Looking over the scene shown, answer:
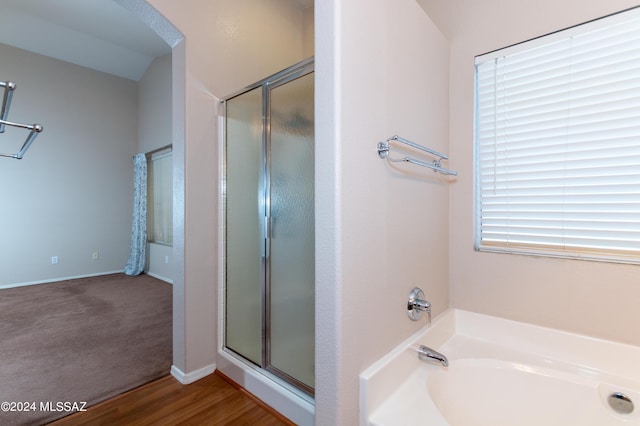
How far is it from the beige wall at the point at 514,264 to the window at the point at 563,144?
2.2 inches

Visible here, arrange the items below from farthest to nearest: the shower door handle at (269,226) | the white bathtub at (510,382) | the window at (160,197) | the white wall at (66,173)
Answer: the window at (160,197) → the white wall at (66,173) → the shower door handle at (269,226) → the white bathtub at (510,382)

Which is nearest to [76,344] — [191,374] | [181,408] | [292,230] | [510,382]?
[191,374]

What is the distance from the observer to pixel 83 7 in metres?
3.60

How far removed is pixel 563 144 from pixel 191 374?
8.54 ft

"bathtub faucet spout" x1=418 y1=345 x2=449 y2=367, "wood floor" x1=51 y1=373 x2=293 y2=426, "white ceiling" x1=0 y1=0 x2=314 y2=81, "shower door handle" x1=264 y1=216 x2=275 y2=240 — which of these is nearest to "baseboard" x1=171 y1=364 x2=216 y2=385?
"wood floor" x1=51 y1=373 x2=293 y2=426

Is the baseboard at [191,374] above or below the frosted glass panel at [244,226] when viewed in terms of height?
below

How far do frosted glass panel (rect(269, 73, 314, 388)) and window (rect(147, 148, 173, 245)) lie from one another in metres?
3.74

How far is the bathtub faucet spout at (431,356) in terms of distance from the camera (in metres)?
1.34

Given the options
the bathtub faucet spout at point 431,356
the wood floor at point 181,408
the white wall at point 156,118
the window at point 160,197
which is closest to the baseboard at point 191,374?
the wood floor at point 181,408

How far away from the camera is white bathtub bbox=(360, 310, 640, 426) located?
1.14m

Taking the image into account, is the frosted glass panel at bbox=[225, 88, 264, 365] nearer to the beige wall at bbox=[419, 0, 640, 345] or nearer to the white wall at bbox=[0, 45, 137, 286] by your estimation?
the beige wall at bbox=[419, 0, 640, 345]

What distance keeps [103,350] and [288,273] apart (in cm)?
192

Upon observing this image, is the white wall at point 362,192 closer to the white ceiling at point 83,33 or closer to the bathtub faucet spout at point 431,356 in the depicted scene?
the bathtub faucet spout at point 431,356

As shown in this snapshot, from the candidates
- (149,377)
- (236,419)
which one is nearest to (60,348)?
(149,377)
